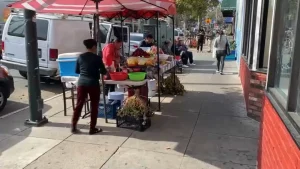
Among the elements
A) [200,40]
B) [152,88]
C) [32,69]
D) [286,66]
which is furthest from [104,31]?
[200,40]

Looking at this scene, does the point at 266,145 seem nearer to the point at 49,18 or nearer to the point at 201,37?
the point at 49,18

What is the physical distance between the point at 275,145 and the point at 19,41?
8.26 metres

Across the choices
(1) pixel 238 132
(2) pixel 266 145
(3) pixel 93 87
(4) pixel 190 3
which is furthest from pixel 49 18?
(4) pixel 190 3

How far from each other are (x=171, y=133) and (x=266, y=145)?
2.20m

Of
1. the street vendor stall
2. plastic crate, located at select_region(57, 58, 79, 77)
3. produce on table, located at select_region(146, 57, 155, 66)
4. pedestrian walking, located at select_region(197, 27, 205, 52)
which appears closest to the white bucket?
the street vendor stall

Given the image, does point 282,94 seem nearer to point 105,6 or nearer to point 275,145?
point 275,145

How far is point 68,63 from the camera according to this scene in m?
6.29

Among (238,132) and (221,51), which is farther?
(221,51)

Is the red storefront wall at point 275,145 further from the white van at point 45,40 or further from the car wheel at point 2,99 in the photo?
the white van at point 45,40

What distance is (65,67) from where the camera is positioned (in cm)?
634

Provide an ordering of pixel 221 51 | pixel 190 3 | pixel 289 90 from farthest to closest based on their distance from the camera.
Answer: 1. pixel 190 3
2. pixel 221 51
3. pixel 289 90

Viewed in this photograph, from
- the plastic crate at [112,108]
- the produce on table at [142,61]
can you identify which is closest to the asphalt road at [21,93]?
the plastic crate at [112,108]

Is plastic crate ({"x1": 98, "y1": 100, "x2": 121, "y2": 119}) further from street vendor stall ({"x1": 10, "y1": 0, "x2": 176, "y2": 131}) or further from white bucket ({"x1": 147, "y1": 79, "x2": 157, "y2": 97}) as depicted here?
white bucket ({"x1": 147, "y1": 79, "x2": 157, "y2": 97})

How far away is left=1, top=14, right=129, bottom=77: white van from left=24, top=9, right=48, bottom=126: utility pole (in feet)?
11.1
